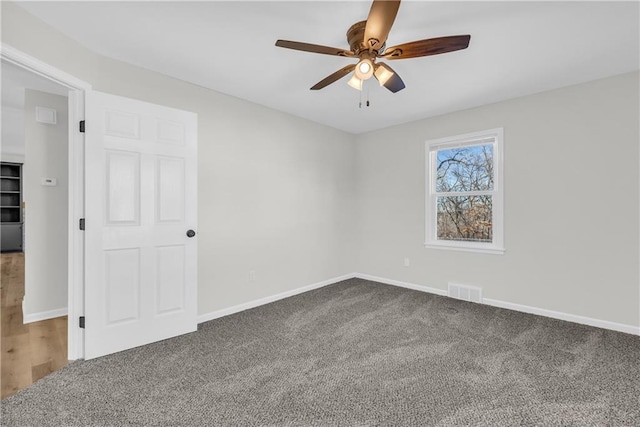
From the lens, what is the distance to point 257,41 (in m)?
2.22

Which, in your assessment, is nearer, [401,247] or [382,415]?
[382,415]

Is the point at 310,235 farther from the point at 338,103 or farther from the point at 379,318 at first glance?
the point at 338,103

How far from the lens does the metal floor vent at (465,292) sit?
3.64 m

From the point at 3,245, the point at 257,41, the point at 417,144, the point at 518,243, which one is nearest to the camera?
the point at 257,41

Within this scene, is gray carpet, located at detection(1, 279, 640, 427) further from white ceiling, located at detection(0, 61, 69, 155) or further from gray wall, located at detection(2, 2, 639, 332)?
white ceiling, located at detection(0, 61, 69, 155)

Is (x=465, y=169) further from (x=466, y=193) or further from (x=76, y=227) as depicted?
(x=76, y=227)

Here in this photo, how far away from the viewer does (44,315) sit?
10.3 feet

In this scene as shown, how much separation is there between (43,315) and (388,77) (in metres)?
4.23

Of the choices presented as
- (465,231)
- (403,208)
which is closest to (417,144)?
(403,208)

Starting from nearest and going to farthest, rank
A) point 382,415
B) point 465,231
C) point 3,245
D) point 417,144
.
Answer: point 382,415 → point 465,231 → point 417,144 → point 3,245

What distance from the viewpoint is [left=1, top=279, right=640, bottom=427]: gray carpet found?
166 centimetres

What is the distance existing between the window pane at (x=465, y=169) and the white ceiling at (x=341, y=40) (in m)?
0.77

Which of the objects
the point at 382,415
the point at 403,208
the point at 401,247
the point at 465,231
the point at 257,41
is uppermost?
the point at 257,41

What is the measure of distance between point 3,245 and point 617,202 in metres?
11.4
